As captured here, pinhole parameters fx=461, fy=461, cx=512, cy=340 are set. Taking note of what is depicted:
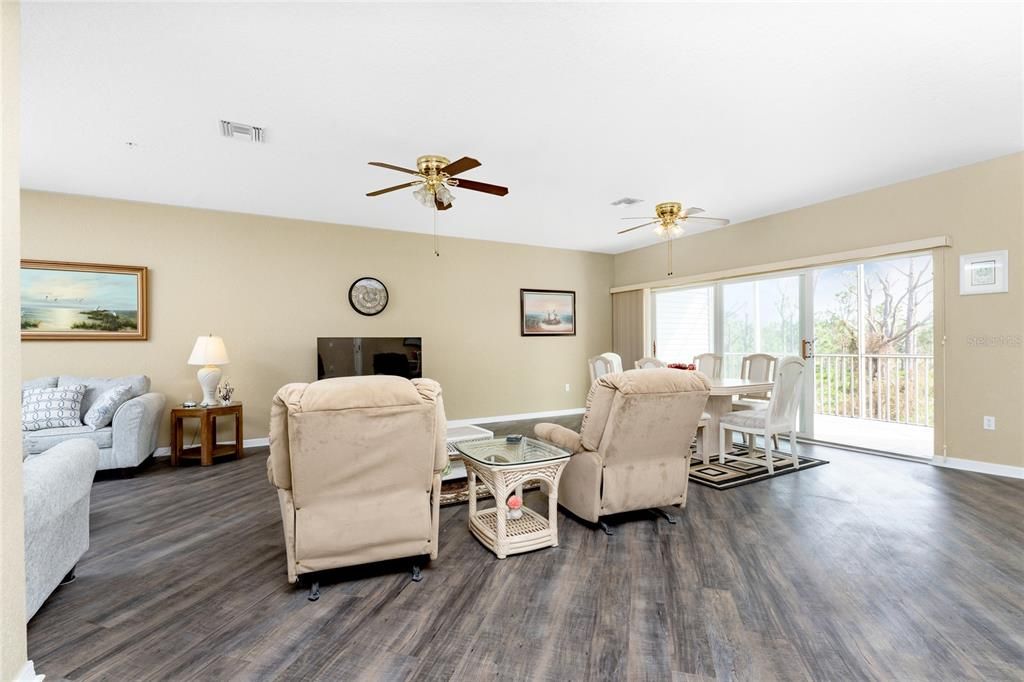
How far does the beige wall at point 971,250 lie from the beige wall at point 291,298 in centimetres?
386

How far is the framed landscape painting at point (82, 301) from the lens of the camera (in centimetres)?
434

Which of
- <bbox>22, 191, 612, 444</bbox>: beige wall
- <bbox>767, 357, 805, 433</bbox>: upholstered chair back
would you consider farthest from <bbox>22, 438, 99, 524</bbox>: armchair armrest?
<bbox>767, 357, 805, 433</bbox>: upholstered chair back

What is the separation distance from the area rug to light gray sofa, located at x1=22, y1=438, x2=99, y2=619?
3861 millimetres

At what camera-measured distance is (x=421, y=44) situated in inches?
88.4

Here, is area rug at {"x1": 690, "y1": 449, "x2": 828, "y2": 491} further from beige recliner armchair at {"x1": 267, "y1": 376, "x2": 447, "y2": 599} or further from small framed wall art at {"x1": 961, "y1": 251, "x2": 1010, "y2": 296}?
beige recliner armchair at {"x1": 267, "y1": 376, "x2": 447, "y2": 599}

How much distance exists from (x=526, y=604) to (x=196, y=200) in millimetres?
4892

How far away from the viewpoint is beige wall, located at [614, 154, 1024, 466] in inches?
147

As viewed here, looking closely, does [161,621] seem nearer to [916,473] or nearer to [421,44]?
[421,44]

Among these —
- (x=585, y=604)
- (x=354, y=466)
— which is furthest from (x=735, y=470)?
(x=354, y=466)

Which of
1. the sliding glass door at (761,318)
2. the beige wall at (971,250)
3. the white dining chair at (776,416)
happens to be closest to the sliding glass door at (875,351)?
the sliding glass door at (761,318)

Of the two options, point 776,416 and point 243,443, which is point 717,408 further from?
point 243,443

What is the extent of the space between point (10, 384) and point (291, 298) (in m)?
4.12

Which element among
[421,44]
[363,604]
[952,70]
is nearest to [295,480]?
[363,604]

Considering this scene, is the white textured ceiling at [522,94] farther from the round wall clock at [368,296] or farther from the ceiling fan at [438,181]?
the round wall clock at [368,296]
